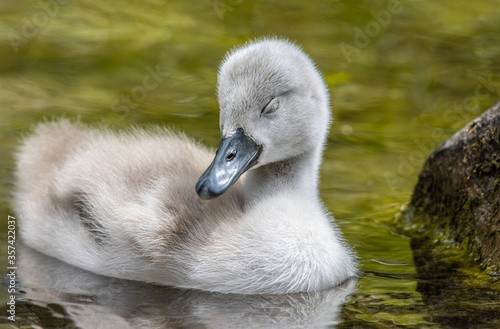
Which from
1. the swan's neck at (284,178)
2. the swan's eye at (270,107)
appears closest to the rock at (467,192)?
the swan's neck at (284,178)

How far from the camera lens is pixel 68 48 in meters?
7.19

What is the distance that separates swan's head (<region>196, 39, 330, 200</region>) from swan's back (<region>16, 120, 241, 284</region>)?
0.24 m

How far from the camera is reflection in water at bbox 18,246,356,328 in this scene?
135 inches

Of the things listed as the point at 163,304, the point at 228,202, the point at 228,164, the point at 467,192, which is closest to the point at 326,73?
the point at 467,192

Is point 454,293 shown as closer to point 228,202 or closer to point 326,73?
point 228,202

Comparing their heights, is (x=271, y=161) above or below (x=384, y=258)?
above

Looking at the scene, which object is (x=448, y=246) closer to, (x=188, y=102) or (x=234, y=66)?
(x=234, y=66)

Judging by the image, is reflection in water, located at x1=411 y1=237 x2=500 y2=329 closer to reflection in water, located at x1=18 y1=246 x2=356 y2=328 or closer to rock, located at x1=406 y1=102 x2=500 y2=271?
rock, located at x1=406 y1=102 x2=500 y2=271

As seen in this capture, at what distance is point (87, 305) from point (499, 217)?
1.90 meters

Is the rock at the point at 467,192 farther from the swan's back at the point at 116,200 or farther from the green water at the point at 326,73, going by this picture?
the swan's back at the point at 116,200

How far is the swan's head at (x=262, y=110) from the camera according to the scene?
12.8ft

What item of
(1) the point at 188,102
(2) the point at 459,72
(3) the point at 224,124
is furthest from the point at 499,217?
(2) the point at 459,72

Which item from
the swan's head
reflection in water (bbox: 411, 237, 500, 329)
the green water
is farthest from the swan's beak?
reflection in water (bbox: 411, 237, 500, 329)

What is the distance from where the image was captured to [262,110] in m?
4.00
